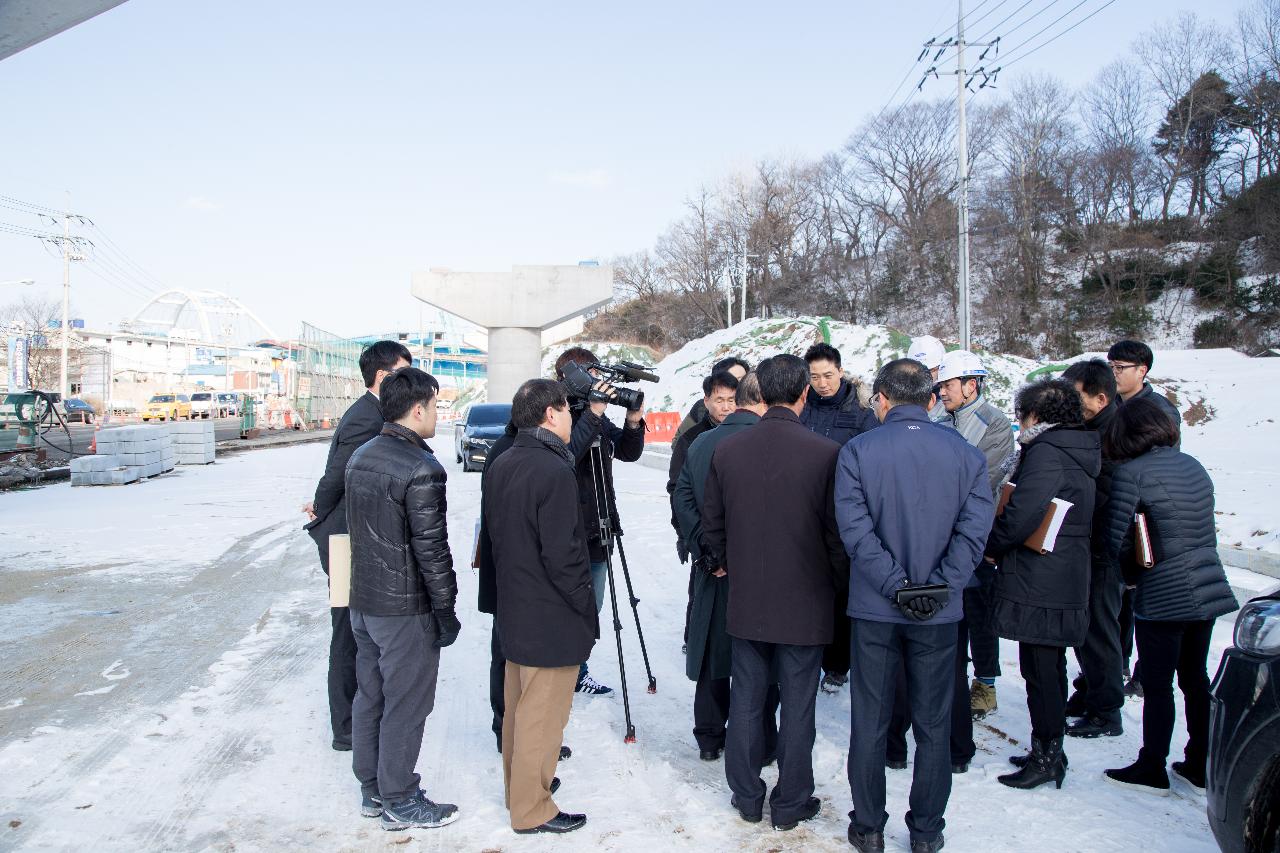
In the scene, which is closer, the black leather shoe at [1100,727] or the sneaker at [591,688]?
the black leather shoe at [1100,727]

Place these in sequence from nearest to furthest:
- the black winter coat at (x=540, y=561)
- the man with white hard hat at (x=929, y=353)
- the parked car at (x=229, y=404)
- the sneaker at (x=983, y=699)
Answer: the black winter coat at (x=540, y=561)
the sneaker at (x=983, y=699)
the man with white hard hat at (x=929, y=353)
the parked car at (x=229, y=404)

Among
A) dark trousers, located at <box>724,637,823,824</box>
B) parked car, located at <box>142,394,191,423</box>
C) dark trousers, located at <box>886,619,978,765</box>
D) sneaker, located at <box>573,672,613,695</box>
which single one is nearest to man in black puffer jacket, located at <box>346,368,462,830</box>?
dark trousers, located at <box>724,637,823,824</box>

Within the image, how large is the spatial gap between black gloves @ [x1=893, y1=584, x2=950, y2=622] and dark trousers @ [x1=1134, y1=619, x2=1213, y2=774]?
1.44 m

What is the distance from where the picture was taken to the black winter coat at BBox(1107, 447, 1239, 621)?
372 cm

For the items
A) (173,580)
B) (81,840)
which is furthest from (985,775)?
(173,580)

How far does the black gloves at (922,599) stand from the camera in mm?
3139

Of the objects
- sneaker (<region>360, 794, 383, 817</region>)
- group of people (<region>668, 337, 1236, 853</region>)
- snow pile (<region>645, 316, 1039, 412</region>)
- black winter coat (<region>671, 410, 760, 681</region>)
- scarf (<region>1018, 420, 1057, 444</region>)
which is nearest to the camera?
group of people (<region>668, 337, 1236, 853</region>)

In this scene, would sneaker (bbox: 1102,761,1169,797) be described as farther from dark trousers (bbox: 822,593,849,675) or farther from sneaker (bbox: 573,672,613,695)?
sneaker (bbox: 573,672,613,695)

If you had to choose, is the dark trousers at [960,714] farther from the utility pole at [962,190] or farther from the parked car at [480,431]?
the utility pole at [962,190]

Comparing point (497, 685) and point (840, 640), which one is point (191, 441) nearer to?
point (497, 685)

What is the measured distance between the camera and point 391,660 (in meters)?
3.46

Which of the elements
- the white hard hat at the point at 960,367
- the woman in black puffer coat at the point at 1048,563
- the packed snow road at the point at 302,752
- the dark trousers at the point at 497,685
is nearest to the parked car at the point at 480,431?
the packed snow road at the point at 302,752

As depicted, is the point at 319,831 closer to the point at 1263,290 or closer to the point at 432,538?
the point at 432,538

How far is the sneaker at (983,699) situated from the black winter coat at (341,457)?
369 centimetres
